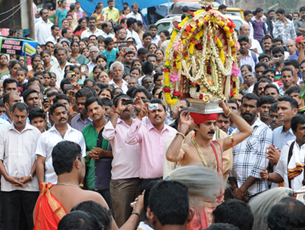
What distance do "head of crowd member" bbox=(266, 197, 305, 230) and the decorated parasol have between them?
1696mm

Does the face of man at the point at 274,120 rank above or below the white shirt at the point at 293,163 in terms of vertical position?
above

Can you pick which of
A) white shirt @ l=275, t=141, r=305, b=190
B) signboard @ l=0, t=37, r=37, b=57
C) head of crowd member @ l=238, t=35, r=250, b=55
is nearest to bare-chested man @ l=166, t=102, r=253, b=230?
white shirt @ l=275, t=141, r=305, b=190

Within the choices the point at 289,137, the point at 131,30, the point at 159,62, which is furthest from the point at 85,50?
the point at 289,137

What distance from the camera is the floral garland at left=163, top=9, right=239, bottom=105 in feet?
16.0

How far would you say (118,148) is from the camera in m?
6.61

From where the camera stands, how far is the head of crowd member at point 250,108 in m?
6.80

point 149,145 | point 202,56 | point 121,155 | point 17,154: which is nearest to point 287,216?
point 202,56

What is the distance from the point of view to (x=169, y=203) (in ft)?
10.6

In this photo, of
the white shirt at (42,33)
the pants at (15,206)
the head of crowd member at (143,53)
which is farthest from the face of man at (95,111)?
the white shirt at (42,33)

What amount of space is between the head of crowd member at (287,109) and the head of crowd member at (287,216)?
345cm

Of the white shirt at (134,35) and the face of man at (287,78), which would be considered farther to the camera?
the white shirt at (134,35)

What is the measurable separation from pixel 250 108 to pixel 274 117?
1.75 feet

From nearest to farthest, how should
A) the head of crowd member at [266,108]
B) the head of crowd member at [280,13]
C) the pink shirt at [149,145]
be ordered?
the pink shirt at [149,145] → the head of crowd member at [266,108] → the head of crowd member at [280,13]

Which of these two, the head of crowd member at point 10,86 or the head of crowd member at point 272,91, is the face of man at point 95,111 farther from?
the head of crowd member at point 272,91
